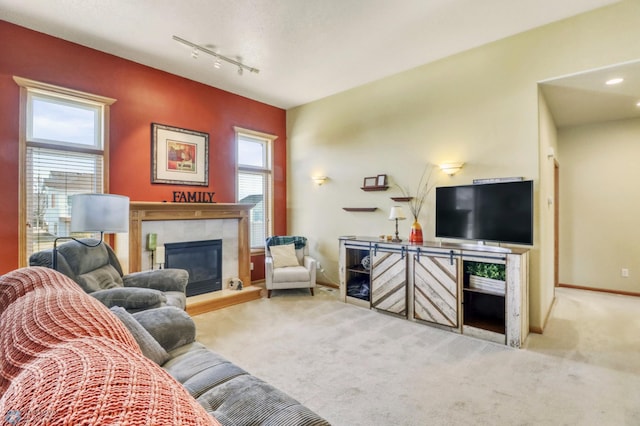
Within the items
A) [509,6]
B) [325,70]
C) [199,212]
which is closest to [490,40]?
[509,6]

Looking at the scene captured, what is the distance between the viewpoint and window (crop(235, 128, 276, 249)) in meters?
5.28

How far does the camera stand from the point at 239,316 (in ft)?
12.5

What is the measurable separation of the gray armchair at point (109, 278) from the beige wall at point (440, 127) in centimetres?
279

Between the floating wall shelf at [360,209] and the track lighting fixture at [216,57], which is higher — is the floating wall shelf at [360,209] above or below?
below

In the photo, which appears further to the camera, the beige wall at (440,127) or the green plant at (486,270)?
the green plant at (486,270)

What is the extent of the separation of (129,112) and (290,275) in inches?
120

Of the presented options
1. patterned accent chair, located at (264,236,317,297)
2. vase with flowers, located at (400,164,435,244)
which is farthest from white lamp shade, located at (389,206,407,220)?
patterned accent chair, located at (264,236,317,297)

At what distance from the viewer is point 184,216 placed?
4199mm

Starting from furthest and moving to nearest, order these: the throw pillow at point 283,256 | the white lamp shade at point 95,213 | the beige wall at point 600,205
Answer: the throw pillow at point 283,256 < the beige wall at point 600,205 < the white lamp shade at point 95,213

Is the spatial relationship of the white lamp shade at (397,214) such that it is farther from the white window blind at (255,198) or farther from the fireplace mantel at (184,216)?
the white window blind at (255,198)

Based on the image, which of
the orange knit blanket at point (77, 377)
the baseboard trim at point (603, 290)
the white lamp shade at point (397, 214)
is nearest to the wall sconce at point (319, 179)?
the white lamp shade at point (397, 214)

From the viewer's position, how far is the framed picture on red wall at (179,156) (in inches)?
165

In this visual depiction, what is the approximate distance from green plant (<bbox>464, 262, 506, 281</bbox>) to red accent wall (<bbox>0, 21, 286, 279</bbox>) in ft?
11.2

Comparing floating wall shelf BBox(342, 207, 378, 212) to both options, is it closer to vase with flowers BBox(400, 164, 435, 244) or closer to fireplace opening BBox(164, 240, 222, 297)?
vase with flowers BBox(400, 164, 435, 244)
